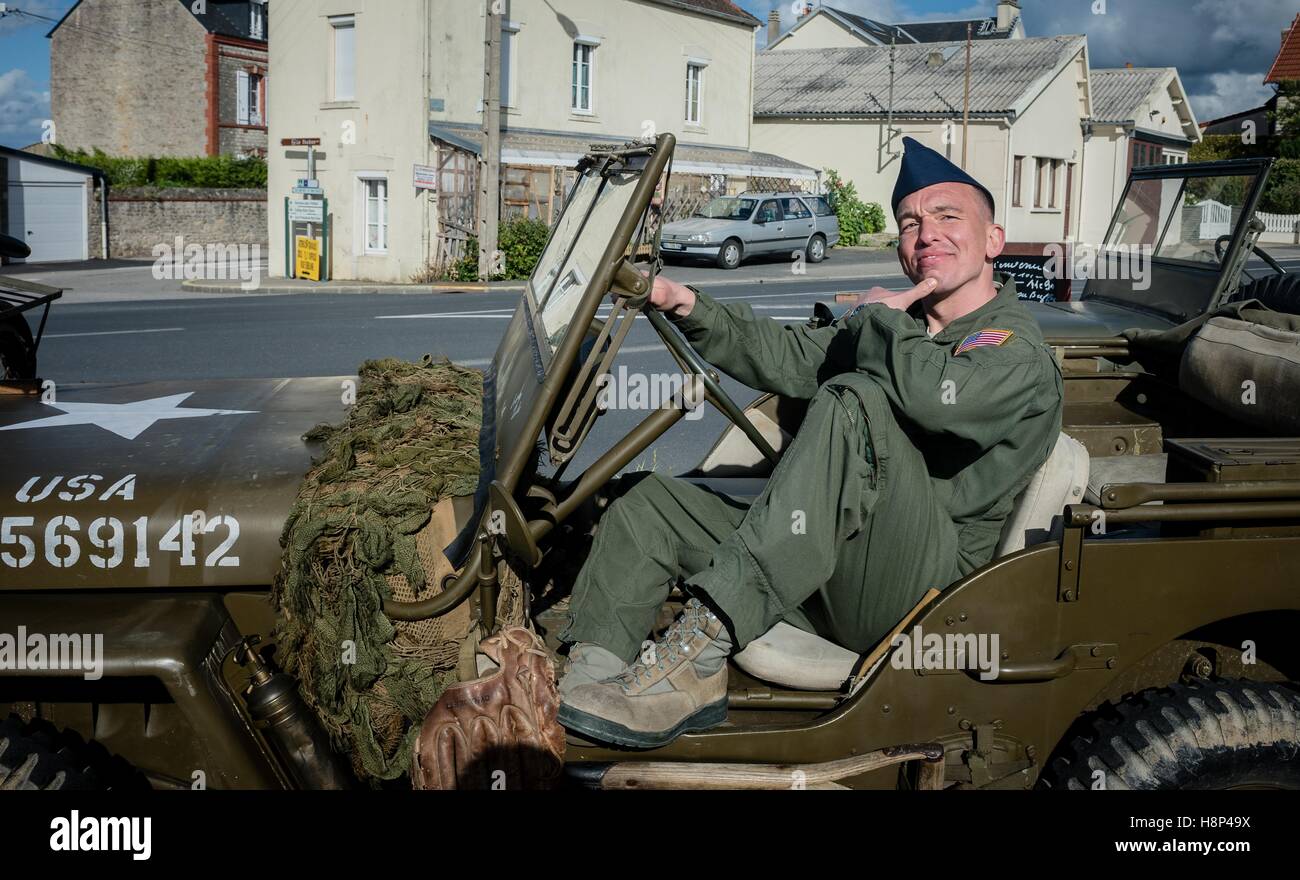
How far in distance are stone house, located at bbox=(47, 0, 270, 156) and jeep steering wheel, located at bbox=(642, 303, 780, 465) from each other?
4076cm

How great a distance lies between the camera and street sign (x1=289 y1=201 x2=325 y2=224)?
960 inches

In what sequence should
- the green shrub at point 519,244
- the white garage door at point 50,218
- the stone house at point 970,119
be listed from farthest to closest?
the stone house at point 970,119 < the white garage door at point 50,218 < the green shrub at point 519,244

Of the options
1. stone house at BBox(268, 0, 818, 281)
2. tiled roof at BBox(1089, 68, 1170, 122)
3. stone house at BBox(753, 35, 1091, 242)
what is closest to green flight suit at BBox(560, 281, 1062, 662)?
stone house at BBox(268, 0, 818, 281)

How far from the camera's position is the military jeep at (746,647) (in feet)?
7.81

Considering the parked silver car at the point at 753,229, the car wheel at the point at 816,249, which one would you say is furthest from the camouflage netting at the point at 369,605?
the car wheel at the point at 816,249

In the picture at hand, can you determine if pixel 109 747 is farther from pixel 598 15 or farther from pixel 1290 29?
pixel 1290 29

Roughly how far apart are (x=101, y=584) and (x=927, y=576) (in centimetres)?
175

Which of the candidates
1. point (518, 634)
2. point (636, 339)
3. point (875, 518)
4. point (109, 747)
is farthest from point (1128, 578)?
point (636, 339)

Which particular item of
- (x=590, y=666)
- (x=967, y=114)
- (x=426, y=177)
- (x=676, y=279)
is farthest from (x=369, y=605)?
(x=967, y=114)

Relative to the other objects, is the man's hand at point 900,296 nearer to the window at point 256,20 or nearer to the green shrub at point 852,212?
the green shrub at point 852,212

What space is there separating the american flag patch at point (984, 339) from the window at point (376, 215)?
22746 millimetres

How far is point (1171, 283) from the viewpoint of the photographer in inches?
276

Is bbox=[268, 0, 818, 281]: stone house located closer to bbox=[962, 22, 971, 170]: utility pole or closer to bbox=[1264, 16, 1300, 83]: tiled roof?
bbox=[962, 22, 971, 170]: utility pole

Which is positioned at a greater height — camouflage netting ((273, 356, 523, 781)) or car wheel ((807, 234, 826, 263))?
car wheel ((807, 234, 826, 263))
